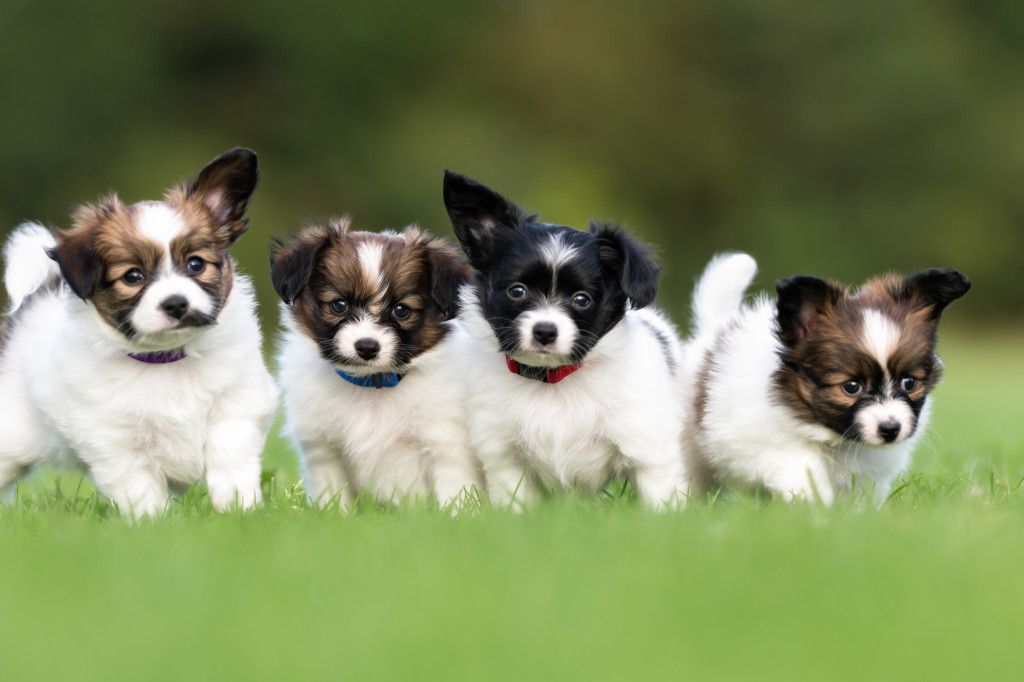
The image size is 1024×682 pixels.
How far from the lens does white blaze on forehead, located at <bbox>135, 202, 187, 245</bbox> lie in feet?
15.8

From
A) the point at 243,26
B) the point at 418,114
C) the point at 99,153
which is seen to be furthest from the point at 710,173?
the point at 99,153

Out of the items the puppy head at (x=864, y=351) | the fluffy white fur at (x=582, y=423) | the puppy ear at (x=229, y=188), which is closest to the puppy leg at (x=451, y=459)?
the fluffy white fur at (x=582, y=423)

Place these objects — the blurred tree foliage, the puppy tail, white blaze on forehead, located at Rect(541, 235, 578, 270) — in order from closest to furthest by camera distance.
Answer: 1. white blaze on forehead, located at Rect(541, 235, 578, 270)
2. the puppy tail
3. the blurred tree foliage

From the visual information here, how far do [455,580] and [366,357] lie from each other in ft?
5.80

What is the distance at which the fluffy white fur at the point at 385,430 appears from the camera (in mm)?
5340

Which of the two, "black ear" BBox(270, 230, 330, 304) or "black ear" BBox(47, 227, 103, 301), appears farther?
"black ear" BBox(270, 230, 330, 304)

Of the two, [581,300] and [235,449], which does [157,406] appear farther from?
[581,300]

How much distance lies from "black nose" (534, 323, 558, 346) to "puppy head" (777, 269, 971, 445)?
87 cm

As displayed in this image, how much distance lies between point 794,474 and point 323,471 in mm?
1877

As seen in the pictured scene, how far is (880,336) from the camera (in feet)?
16.0

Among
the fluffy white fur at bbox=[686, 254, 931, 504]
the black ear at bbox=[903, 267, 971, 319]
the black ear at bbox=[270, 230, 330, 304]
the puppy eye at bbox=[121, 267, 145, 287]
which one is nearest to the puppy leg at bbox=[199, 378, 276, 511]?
the black ear at bbox=[270, 230, 330, 304]

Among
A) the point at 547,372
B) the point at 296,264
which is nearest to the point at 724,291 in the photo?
the point at 547,372

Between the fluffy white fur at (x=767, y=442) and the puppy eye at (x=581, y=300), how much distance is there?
0.75 m

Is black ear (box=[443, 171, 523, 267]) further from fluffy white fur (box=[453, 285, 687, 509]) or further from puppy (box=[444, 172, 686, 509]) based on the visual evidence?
fluffy white fur (box=[453, 285, 687, 509])
